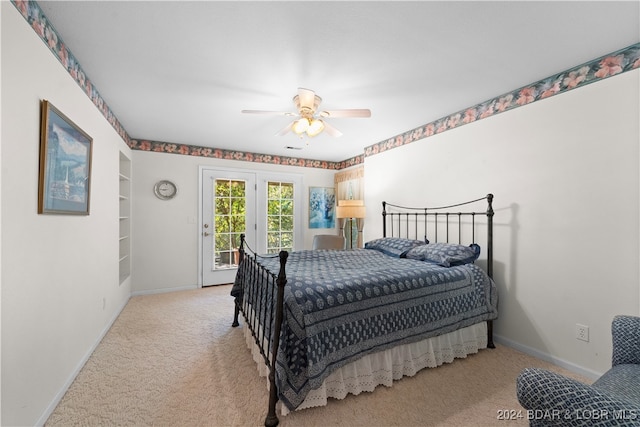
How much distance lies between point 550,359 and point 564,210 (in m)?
1.25

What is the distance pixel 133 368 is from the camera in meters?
2.11

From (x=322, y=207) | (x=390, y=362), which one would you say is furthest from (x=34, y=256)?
(x=322, y=207)

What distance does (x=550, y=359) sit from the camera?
7.29 feet

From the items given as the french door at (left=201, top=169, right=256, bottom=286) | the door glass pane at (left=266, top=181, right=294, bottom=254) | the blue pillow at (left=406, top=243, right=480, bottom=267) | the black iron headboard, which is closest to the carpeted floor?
the blue pillow at (left=406, top=243, right=480, bottom=267)

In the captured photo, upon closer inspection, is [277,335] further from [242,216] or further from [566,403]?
[242,216]

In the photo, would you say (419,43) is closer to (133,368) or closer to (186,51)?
(186,51)

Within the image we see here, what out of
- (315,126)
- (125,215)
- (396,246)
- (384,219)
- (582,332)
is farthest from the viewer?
(384,219)

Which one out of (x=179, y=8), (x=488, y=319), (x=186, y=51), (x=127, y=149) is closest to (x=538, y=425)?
(x=488, y=319)

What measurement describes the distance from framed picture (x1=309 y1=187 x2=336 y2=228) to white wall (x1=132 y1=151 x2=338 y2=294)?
1767 mm

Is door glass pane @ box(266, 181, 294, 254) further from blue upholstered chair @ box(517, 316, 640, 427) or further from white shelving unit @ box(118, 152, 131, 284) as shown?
blue upholstered chair @ box(517, 316, 640, 427)

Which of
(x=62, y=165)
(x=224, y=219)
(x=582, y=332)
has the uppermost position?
(x=62, y=165)

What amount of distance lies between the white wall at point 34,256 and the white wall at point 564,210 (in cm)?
346

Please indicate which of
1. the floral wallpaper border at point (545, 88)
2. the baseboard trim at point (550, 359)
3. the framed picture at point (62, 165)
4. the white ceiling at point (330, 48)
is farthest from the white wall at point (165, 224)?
the baseboard trim at point (550, 359)

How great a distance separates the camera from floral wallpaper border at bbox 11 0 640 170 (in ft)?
5.20
